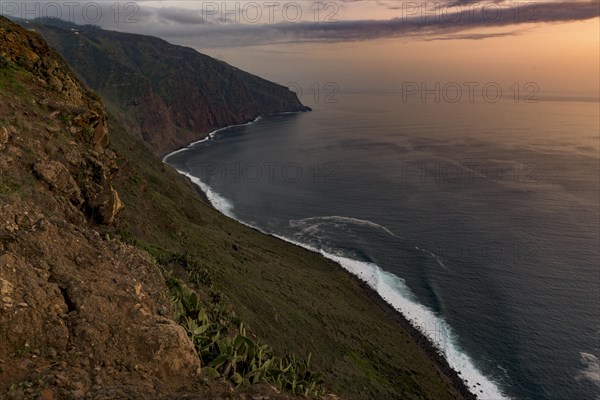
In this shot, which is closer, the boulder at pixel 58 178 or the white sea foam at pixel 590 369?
the boulder at pixel 58 178

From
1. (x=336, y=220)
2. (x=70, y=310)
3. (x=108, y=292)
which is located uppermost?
(x=108, y=292)

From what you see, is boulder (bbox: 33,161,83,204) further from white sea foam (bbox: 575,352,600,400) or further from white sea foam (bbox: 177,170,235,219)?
white sea foam (bbox: 177,170,235,219)

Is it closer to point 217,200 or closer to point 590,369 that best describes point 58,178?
point 590,369

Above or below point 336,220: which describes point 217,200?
above

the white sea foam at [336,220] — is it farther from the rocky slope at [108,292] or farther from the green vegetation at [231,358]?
the green vegetation at [231,358]

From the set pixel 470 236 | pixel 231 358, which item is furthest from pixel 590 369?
pixel 231 358

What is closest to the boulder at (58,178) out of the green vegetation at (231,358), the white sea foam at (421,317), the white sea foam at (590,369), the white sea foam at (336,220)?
the green vegetation at (231,358)
